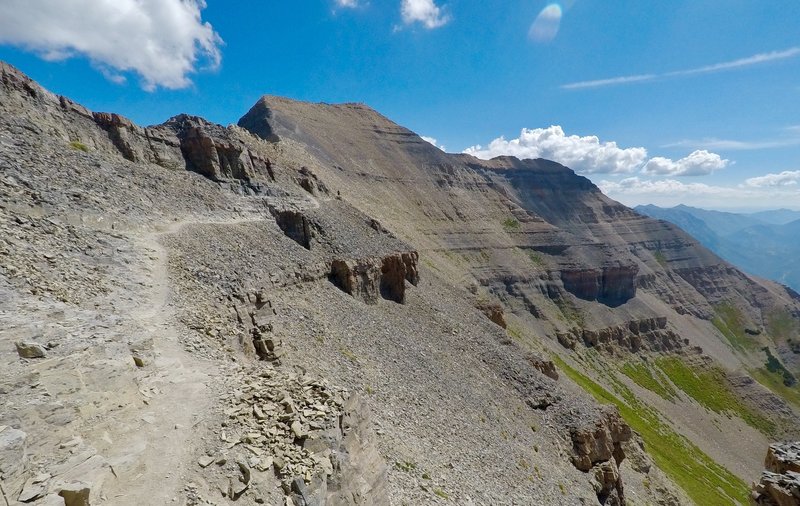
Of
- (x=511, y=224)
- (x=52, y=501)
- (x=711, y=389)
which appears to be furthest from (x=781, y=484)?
(x=511, y=224)

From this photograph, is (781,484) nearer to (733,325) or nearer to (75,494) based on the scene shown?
(75,494)

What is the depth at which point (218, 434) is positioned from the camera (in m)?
14.2

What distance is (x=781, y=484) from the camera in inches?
952

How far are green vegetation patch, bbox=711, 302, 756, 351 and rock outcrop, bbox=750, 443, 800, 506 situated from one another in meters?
182

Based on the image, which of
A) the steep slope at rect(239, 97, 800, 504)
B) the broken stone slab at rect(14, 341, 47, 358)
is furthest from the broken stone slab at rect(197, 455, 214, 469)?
the steep slope at rect(239, 97, 800, 504)

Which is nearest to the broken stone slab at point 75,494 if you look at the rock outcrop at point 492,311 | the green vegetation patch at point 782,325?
the rock outcrop at point 492,311

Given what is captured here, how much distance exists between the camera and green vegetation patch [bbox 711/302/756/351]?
174 metres

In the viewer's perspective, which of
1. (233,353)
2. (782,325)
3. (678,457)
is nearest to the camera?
(233,353)

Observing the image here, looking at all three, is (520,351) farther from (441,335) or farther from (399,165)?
(399,165)

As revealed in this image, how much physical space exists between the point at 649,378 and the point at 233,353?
5536 inches

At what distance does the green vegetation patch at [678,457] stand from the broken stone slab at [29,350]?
8302cm

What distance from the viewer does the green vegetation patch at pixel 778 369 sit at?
15312 cm

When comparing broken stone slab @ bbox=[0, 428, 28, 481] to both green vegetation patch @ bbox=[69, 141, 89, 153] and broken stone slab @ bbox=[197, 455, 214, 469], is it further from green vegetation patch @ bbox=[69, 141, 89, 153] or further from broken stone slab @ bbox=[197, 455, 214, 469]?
green vegetation patch @ bbox=[69, 141, 89, 153]

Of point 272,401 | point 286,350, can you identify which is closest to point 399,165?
point 286,350
